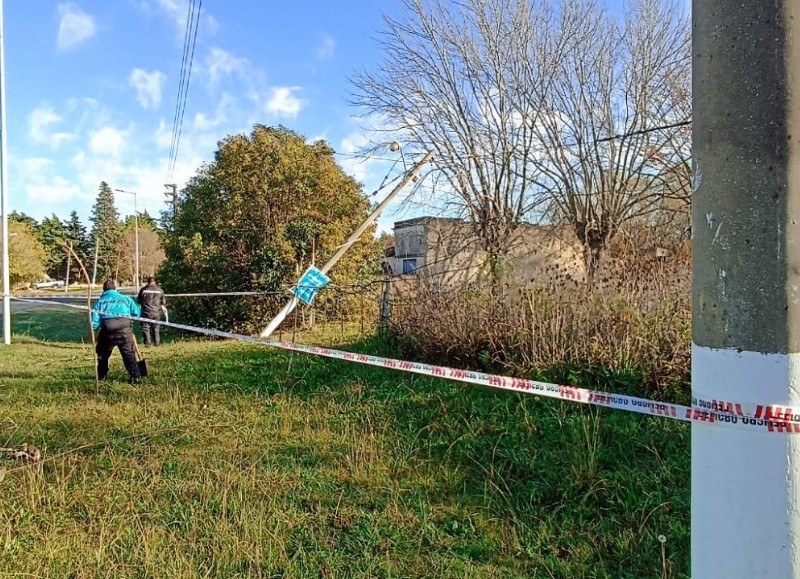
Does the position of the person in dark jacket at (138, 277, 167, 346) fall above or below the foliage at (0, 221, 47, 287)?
below

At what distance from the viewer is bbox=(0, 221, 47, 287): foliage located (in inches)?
1390

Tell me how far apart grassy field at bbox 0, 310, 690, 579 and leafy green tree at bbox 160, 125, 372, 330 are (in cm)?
939

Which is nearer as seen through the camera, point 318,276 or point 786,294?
point 786,294

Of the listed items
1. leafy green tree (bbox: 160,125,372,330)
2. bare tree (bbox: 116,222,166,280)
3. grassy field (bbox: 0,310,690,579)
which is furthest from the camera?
bare tree (bbox: 116,222,166,280)

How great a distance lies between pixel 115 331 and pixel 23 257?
35.8 meters

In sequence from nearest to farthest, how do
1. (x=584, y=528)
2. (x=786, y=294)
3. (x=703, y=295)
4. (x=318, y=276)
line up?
1. (x=786, y=294)
2. (x=703, y=295)
3. (x=584, y=528)
4. (x=318, y=276)

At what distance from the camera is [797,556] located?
4.21 feet

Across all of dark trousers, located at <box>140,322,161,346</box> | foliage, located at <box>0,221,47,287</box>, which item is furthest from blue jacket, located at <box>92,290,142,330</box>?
foliage, located at <box>0,221,47,287</box>

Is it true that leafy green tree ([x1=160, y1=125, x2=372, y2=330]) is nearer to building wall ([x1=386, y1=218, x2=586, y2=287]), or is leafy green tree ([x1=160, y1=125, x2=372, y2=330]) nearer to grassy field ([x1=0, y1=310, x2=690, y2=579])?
building wall ([x1=386, y1=218, x2=586, y2=287])

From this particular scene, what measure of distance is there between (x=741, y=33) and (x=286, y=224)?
15432 millimetres

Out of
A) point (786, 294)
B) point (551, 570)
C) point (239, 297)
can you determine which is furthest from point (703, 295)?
point (239, 297)

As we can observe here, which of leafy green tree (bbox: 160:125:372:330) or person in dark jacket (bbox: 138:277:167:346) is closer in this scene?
person in dark jacket (bbox: 138:277:167:346)

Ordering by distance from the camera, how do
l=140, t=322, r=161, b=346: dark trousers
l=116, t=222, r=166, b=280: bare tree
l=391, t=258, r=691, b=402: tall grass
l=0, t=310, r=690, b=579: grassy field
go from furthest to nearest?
l=116, t=222, r=166, b=280: bare tree < l=140, t=322, r=161, b=346: dark trousers < l=391, t=258, r=691, b=402: tall grass < l=0, t=310, r=690, b=579: grassy field

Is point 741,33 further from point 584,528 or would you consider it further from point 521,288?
point 521,288
